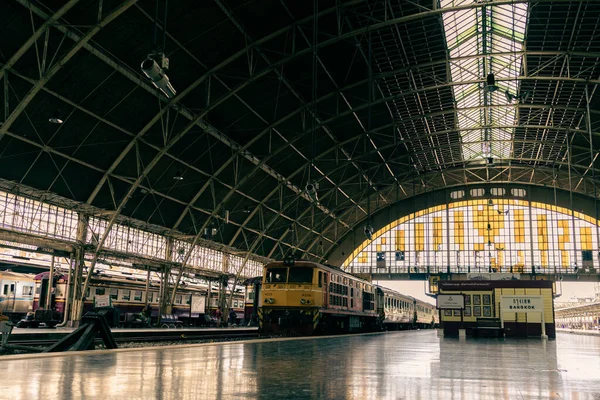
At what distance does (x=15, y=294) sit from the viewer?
30328 mm

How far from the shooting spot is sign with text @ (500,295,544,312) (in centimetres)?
2196

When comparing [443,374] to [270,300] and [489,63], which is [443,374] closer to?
[270,300]

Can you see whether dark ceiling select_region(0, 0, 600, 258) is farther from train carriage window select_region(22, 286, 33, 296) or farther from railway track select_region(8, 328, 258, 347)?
railway track select_region(8, 328, 258, 347)

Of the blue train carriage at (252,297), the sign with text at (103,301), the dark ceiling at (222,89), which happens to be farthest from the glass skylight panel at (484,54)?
the sign with text at (103,301)

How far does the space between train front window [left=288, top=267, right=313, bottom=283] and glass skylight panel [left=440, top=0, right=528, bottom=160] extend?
12.2 meters

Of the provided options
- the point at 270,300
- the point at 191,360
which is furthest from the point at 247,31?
the point at 191,360

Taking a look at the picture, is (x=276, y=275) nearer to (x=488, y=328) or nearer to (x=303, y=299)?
(x=303, y=299)

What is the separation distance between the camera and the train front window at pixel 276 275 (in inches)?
910

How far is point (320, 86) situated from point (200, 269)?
15988 mm

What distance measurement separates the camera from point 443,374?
648 cm

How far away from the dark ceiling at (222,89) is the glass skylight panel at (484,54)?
735mm

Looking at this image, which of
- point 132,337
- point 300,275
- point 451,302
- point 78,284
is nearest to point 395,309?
point 451,302

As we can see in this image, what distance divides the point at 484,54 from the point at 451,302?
12.5 metres

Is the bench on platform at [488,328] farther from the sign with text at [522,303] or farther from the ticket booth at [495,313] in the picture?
the sign with text at [522,303]
